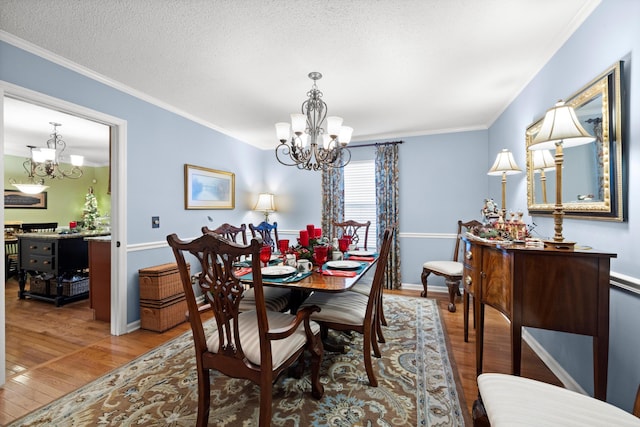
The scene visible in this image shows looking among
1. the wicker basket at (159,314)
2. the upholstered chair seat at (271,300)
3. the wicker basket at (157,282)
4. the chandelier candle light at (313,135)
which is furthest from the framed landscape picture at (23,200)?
the chandelier candle light at (313,135)

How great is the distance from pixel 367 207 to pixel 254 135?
2.23 meters

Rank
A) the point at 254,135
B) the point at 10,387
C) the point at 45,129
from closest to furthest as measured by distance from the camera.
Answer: the point at 10,387 → the point at 45,129 → the point at 254,135

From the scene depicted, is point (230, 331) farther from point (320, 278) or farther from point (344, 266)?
point (344, 266)

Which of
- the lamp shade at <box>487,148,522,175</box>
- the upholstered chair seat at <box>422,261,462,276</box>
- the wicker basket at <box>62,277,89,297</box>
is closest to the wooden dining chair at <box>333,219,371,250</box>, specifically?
the upholstered chair seat at <box>422,261,462,276</box>

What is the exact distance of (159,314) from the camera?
9.18ft

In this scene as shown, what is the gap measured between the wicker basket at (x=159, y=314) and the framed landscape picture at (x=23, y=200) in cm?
562

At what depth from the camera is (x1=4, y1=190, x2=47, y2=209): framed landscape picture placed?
586 cm

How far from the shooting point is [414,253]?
14.3 ft

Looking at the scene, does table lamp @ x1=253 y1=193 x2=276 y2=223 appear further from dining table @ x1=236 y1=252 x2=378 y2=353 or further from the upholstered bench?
the upholstered bench

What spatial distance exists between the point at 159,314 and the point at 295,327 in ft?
6.87

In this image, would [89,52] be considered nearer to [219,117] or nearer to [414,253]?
[219,117]

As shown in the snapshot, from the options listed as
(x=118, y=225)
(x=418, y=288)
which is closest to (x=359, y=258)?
(x=418, y=288)

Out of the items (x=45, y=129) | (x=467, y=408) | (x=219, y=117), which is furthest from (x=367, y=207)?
(x=45, y=129)

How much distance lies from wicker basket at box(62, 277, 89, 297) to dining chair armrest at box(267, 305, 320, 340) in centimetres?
388
